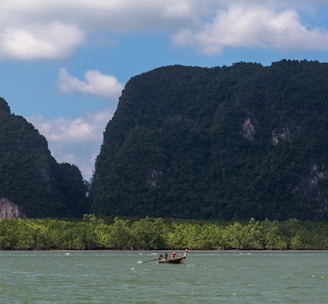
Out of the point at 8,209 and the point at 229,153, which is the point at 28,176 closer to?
the point at 8,209

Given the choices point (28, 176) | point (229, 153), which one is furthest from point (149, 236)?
point (229, 153)

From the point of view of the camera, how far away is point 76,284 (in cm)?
4462

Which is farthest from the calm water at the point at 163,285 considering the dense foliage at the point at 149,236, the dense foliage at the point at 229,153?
the dense foliage at the point at 229,153

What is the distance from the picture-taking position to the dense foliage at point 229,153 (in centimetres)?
14738

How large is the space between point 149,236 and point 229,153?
189 ft

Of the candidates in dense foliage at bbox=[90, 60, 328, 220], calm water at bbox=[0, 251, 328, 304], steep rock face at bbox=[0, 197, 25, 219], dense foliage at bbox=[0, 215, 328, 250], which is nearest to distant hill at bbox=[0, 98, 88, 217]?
steep rock face at bbox=[0, 197, 25, 219]

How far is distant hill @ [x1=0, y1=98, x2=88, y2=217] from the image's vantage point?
141 metres

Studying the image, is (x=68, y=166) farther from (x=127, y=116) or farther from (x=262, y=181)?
(x=262, y=181)

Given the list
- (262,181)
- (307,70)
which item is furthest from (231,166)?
(307,70)

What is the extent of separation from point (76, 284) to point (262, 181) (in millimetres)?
107628

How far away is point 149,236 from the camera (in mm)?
103125

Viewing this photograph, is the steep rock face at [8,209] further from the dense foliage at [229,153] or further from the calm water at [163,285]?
the calm water at [163,285]

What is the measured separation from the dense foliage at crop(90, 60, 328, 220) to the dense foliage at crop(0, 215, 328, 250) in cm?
3176

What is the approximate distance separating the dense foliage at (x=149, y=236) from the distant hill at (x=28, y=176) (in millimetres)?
28901
